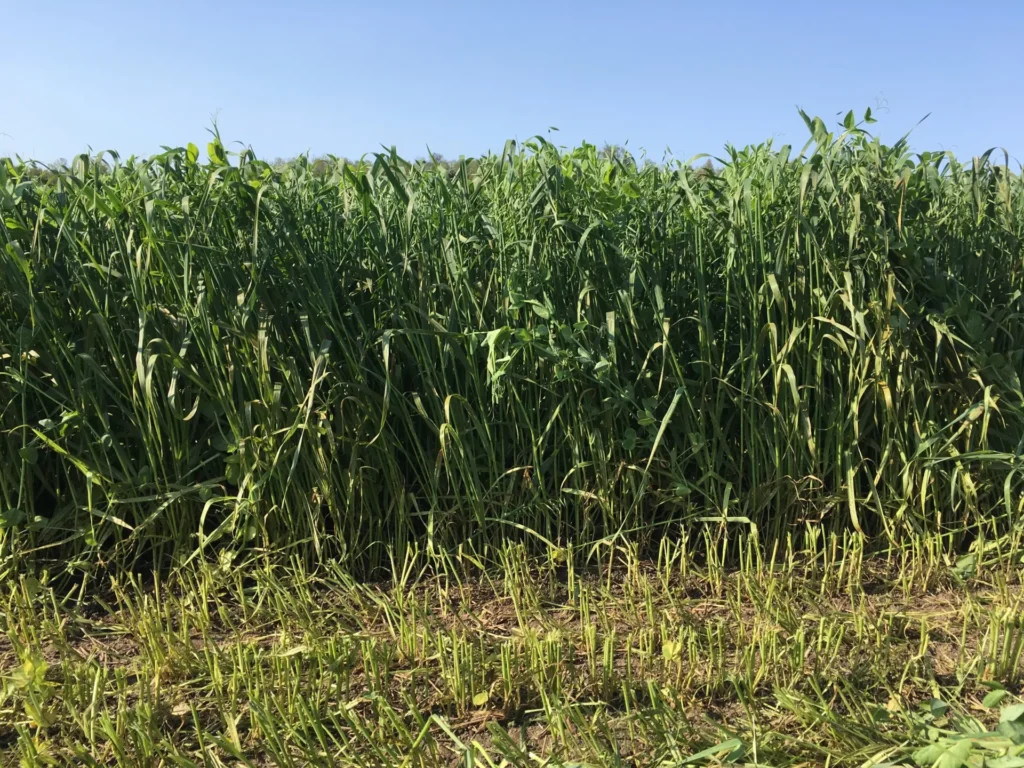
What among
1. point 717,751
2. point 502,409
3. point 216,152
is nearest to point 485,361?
point 502,409

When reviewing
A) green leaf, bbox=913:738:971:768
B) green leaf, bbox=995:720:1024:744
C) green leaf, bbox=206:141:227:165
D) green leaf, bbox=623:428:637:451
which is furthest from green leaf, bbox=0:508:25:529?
green leaf, bbox=995:720:1024:744

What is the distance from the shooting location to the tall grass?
203cm

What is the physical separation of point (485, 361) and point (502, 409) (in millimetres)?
136

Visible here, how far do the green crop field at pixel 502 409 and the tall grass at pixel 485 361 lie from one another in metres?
0.01

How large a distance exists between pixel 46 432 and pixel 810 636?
1946mm

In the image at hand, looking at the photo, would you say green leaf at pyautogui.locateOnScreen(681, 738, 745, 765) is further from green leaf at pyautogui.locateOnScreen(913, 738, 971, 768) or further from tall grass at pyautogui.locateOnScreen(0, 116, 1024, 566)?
tall grass at pyautogui.locateOnScreen(0, 116, 1024, 566)

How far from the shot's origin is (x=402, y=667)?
173 centimetres

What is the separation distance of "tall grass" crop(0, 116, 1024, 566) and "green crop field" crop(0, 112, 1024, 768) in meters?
0.01

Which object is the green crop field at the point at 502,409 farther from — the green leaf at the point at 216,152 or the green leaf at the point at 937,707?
the green leaf at the point at 937,707

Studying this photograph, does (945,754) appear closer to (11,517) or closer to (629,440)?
(629,440)

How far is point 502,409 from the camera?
2139 millimetres

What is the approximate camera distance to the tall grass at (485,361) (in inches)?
79.7

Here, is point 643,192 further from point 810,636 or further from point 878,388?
point 810,636

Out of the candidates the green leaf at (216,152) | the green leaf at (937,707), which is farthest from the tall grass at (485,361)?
the green leaf at (937,707)
